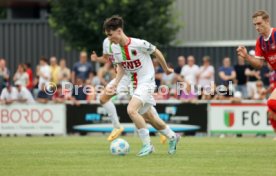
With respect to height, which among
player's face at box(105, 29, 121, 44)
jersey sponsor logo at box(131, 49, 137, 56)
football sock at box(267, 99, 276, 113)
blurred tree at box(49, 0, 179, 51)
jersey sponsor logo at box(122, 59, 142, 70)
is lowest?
football sock at box(267, 99, 276, 113)

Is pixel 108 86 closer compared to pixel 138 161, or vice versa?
pixel 138 161

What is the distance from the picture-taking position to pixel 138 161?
14305mm

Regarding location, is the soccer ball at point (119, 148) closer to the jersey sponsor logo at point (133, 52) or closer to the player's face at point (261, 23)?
the jersey sponsor logo at point (133, 52)

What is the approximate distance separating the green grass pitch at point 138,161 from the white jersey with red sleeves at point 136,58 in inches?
53.0

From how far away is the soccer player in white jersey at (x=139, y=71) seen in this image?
1538 cm

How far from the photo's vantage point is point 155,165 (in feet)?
44.1

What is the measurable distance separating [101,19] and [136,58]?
17.3 m

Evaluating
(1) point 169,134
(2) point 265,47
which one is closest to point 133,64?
(1) point 169,134

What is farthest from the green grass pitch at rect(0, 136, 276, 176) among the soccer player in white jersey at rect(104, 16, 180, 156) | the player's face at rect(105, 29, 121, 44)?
the player's face at rect(105, 29, 121, 44)

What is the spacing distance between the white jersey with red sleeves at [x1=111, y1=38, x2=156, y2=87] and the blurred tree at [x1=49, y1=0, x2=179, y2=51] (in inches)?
661

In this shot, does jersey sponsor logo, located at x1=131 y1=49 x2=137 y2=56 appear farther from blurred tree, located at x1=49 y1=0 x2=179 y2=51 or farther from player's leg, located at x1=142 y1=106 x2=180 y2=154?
blurred tree, located at x1=49 y1=0 x2=179 y2=51

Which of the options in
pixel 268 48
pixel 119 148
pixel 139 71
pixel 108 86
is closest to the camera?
pixel 268 48

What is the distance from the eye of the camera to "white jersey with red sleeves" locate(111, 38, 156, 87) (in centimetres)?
1563

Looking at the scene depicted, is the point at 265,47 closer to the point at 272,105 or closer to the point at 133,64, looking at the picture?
the point at 272,105
